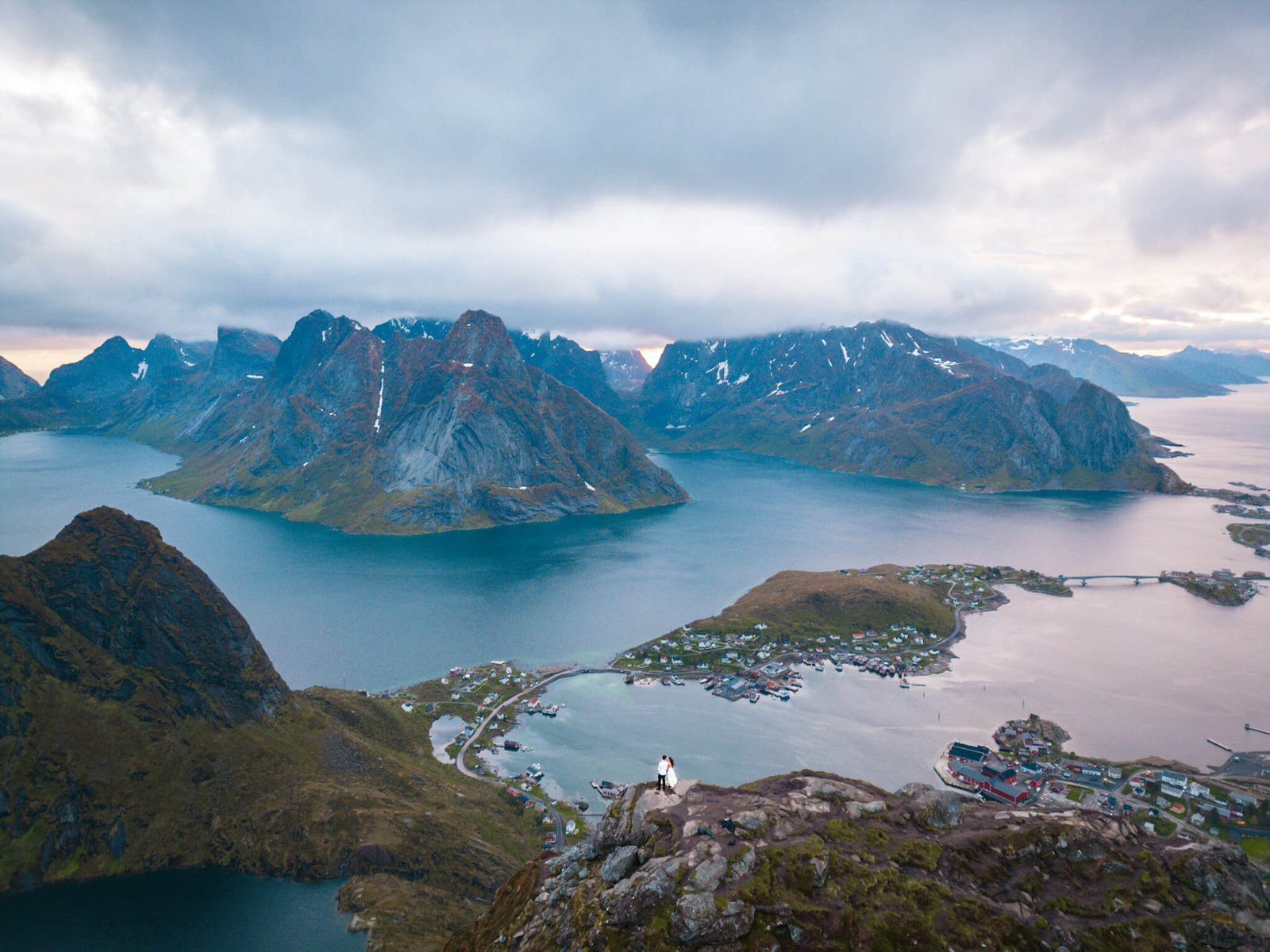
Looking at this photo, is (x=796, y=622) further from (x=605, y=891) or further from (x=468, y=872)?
(x=605, y=891)

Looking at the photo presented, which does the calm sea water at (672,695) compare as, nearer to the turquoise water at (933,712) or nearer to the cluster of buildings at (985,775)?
the turquoise water at (933,712)

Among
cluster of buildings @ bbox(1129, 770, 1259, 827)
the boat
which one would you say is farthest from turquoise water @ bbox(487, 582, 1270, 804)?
cluster of buildings @ bbox(1129, 770, 1259, 827)

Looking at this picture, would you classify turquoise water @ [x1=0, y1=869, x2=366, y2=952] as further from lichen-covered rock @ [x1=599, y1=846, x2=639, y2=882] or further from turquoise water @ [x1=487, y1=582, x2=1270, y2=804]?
lichen-covered rock @ [x1=599, y1=846, x2=639, y2=882]

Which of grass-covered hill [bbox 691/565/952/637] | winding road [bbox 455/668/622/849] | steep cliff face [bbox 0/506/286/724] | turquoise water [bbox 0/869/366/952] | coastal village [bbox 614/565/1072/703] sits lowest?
turquoise water [bbox 0/869/366/952]

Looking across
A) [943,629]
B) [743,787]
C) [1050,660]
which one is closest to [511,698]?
[743,787]

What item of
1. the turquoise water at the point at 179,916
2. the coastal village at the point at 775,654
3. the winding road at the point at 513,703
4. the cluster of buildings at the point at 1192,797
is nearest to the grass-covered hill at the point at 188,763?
the turquoise water at the point at 179,916
